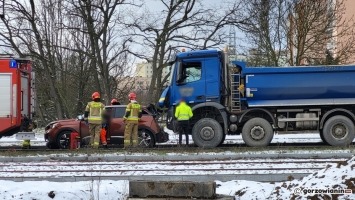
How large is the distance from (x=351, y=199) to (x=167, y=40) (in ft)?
84.7

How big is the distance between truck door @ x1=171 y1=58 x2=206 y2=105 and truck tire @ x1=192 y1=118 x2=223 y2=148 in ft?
2.35

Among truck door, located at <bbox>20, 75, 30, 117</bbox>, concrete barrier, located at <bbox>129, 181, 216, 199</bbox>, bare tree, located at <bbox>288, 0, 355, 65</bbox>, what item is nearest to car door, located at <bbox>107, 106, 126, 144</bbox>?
truck door, located at <bbox>20, 75, 30, 117</bbox>

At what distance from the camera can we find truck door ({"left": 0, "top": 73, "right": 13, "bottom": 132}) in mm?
15586

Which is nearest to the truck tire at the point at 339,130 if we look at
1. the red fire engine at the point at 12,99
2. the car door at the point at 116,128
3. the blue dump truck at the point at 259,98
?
the blue dump truck at the point at 259,98

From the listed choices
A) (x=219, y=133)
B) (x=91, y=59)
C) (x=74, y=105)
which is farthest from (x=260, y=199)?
(x=74, y=105)

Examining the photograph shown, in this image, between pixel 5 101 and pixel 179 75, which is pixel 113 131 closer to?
pixel 179 75

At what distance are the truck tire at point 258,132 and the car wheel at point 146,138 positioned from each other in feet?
9.80

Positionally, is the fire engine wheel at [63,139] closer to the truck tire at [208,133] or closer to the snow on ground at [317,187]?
the truck tire at [208,133]

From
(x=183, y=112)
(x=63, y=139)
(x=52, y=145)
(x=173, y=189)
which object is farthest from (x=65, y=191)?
(x=52, y=145)

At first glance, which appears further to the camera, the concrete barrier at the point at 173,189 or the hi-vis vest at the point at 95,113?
the hi-vis vest at the point at 95,113

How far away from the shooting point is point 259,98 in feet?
48.7

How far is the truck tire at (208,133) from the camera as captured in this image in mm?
15031

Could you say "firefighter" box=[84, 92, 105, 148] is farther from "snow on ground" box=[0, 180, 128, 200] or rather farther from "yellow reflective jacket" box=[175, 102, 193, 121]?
"snow on ground" box=[0, 180, 128, 200]

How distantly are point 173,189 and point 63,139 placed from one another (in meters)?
10.6
